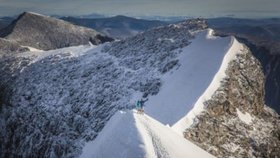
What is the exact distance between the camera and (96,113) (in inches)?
1346

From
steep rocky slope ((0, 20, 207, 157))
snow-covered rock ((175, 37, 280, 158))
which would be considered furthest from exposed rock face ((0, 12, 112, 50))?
snow-covered rock ((175, 37, 280, 158))

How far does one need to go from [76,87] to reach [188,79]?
14.1m

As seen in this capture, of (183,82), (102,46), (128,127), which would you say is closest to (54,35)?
(102,46)

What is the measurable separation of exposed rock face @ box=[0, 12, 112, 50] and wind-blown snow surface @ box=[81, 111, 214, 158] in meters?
147

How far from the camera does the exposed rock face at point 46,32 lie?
6417 inches

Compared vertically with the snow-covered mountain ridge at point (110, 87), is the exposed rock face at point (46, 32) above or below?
below

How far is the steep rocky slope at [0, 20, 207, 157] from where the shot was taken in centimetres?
3491

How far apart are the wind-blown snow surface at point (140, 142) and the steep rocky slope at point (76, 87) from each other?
49.5 ft

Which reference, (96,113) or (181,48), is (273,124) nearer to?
(181,48)

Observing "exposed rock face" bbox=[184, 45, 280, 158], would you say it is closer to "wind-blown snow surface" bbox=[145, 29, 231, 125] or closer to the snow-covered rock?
the snow-covered rock

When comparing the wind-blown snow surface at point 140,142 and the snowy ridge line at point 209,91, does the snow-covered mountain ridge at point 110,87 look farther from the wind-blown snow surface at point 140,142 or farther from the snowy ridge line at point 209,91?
the wind-blown snow surface at point 140,142

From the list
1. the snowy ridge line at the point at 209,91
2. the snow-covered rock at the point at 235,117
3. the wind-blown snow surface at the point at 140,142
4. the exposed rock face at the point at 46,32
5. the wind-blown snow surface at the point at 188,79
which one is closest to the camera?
the wind-blown snow surface at the point at 140,142

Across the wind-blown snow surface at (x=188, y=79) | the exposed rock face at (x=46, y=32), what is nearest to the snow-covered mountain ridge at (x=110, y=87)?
the wind-blown snow surface at (x=188, y=79)

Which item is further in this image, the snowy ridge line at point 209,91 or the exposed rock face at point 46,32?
the exposed rock face at point 46,32
